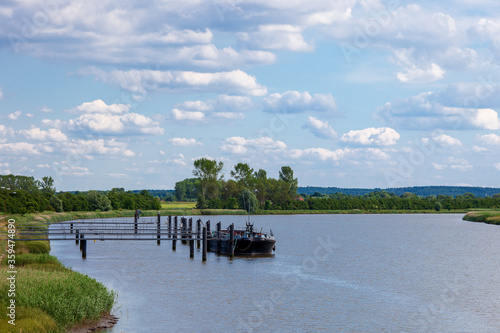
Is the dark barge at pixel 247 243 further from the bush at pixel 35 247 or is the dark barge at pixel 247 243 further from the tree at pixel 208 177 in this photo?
the tree at pixel 208 177

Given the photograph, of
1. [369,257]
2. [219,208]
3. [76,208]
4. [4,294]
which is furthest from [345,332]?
[219,208]

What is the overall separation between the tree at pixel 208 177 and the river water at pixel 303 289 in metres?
117

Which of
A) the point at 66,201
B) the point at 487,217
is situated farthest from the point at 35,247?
the point at 487,217

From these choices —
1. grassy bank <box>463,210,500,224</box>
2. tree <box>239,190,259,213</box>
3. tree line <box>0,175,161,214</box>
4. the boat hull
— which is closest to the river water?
the boat hull

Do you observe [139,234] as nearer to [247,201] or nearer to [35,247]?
[35,247]

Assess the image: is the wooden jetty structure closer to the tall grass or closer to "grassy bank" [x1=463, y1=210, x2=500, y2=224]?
the tall grass

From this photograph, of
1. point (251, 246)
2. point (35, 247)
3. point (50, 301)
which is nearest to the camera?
point (50, 301)

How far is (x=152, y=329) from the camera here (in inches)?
1144

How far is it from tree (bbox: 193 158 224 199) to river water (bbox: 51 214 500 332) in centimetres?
11697

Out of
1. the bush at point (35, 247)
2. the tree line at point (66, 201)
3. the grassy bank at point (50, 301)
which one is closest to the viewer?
the grassy bank at point (50, 301)

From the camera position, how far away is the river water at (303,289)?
31328mm

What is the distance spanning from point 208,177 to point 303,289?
152 meters

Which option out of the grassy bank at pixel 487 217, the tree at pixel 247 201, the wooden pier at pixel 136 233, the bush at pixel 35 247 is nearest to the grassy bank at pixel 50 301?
the bush at pixel 35 247

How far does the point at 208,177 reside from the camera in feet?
634
